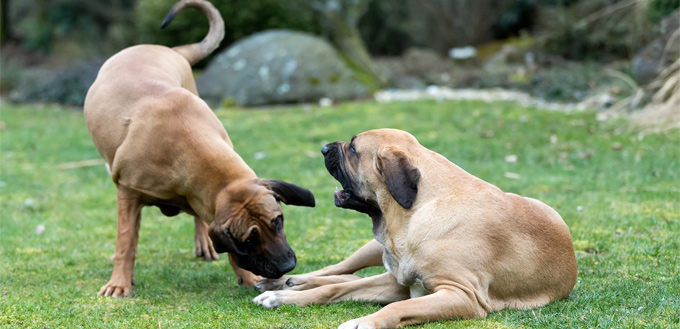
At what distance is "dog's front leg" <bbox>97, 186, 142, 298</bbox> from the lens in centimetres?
591

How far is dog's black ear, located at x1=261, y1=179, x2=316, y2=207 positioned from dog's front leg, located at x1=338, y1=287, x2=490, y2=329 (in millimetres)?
1393

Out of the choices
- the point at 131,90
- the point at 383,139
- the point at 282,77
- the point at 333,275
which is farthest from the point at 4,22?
the point at 383,139

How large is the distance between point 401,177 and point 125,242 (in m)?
2.52

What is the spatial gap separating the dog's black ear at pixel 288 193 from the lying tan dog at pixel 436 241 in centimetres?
40

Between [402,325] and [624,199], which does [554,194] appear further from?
[402,325]

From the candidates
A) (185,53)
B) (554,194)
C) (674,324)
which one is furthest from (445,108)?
(674,324)

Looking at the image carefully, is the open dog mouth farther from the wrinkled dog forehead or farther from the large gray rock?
the large gray rock

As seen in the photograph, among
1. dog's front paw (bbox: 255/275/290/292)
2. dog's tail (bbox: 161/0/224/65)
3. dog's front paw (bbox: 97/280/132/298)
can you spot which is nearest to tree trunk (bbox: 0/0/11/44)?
dog's tail (bbox: 161/0/224/65)

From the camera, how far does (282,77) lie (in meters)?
16.3

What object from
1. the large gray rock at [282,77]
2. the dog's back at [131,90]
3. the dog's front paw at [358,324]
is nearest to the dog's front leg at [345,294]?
the dog's front paw at [358,324]

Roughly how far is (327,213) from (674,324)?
4739mm

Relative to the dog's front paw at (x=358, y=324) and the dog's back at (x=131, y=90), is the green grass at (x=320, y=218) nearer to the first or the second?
the dog's front paw at (x=358, y=324)

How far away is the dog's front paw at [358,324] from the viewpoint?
4.40 m

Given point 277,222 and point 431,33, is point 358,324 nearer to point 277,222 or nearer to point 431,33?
point 277,222
